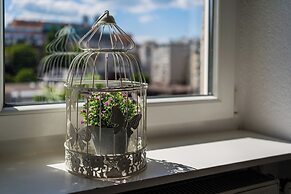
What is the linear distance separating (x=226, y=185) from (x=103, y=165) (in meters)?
0.37

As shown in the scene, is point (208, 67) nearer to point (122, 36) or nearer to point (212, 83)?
point (212, 83)

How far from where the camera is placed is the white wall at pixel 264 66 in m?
1.12

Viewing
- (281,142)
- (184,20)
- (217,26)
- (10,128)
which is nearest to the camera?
(10,128)

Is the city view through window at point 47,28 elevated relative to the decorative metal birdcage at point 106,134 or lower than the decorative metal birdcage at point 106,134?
elevated

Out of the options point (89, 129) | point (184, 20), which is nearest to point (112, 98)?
point (89, 129)

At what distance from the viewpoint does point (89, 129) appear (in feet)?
2.63

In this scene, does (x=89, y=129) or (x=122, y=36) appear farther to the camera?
(x=122, y=36)

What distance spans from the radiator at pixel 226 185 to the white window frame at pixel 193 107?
0.68ft

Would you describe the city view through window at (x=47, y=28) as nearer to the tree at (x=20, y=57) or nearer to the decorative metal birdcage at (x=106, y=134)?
the tree at (x=20, y=57)

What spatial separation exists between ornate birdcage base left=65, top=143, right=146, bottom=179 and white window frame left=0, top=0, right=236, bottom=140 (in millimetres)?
184

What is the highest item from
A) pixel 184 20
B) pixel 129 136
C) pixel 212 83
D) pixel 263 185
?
pixel 184 20

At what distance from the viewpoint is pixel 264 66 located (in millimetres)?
1182

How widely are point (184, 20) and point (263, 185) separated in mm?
1108

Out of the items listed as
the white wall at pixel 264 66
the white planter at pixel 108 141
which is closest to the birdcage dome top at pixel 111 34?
the white planter at pixel 108 141
